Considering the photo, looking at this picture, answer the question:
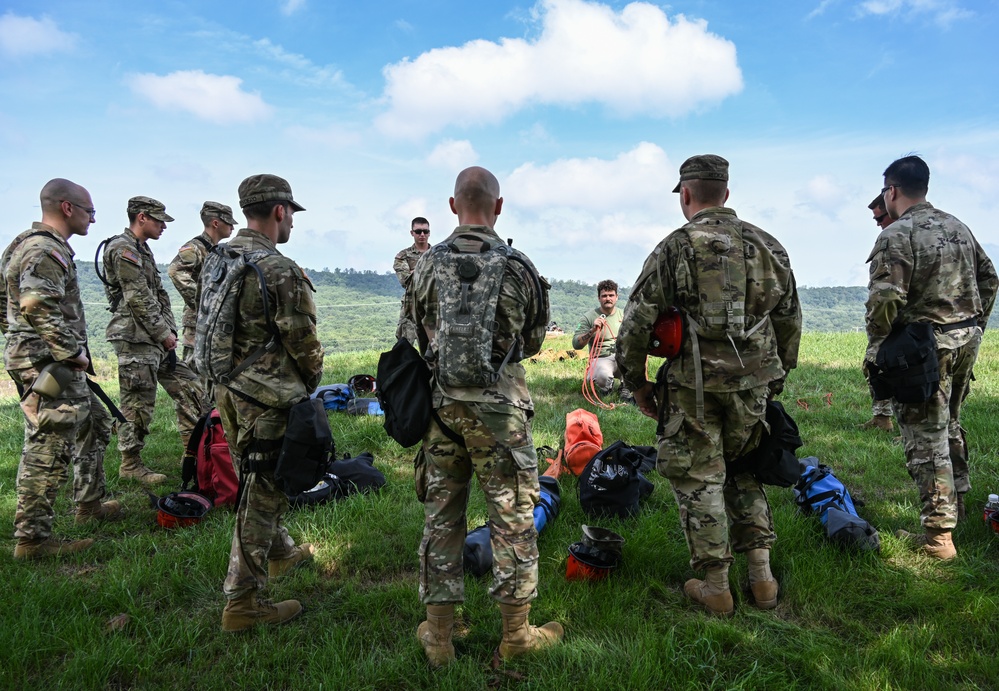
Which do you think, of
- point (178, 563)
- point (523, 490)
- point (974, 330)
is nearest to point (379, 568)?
point (178, 563)

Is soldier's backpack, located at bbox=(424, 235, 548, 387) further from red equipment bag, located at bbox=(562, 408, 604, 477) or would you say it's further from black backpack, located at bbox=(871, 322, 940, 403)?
red equipment bag, located at bbox=(562, 408, 604, 477)

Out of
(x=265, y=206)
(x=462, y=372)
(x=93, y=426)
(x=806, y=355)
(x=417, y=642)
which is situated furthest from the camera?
(x=806, y=355)

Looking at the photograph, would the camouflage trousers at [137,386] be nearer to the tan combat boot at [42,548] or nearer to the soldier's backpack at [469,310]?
the tan combat boot at [42,548]

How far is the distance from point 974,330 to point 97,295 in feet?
318

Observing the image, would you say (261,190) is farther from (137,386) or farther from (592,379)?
(592,379)

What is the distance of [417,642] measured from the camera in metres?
3.09

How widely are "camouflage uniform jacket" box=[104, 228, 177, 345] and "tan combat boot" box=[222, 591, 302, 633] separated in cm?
356

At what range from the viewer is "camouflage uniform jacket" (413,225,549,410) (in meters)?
2.90

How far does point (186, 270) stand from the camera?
678 centimetres

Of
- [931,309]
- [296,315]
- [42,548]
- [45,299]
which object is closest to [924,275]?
[931,309]

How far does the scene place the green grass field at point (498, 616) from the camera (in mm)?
2830

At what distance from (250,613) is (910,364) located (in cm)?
441

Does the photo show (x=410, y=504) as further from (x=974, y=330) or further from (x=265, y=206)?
(x=974, y=330)

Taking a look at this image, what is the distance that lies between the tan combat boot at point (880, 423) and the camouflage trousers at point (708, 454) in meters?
4.18
